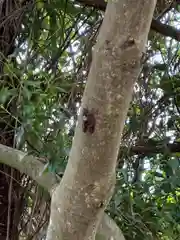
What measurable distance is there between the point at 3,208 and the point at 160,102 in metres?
0.46

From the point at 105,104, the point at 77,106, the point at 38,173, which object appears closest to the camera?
the point at 105,104

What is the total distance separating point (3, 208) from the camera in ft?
3.61

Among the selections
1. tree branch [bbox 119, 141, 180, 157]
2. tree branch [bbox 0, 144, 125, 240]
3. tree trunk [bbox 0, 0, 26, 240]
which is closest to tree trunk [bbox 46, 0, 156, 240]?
tree branch [bbox 0, 144, 125, 240]

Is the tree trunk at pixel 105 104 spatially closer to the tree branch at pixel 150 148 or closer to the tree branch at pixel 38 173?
the tree branch at pixel 38 173

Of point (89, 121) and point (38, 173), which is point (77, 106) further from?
point (89, 121)

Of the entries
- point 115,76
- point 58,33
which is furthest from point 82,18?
point 115,76

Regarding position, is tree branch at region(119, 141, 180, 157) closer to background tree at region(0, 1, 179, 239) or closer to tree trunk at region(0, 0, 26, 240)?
background tree at region(0, 1, 179, 239)

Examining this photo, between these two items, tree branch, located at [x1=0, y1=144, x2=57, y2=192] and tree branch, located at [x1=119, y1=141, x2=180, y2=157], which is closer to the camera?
tree branch, located at [x1=0, y1=144, x2=57, y2=192]

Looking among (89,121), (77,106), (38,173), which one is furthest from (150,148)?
(89,121)

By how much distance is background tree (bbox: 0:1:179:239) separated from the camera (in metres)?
0.82

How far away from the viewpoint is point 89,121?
50 centimetres

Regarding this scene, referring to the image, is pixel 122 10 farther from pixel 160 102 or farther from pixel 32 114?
pixel 160 102

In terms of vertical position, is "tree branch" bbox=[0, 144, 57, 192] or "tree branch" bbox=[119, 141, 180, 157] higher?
"tree branch" bbox=[119, 141, 180, 157]

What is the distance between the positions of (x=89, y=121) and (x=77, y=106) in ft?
1.55
